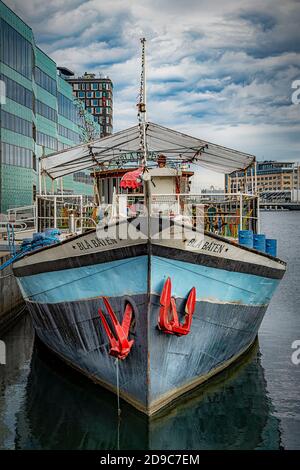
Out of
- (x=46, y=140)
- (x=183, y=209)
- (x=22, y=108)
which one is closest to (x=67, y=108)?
(x=46, y=140)

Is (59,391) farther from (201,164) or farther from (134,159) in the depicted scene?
(201,164)

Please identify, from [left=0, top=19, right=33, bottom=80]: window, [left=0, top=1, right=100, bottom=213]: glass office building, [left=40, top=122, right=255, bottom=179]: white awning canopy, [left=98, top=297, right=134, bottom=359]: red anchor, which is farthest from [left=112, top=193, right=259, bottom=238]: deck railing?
[left=0, top=19, right=33, bottom=80]: window

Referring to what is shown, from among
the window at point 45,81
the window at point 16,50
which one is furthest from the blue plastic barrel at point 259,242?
the window at point 45,81

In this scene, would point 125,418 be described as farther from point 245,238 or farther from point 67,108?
point 67,108

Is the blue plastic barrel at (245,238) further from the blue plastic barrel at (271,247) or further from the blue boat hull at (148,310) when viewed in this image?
the blue plastic barrel at (271,247)

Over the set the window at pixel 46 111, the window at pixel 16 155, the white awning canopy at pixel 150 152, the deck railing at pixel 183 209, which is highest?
the window at pixel 46 111

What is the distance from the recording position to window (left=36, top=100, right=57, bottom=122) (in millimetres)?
52459

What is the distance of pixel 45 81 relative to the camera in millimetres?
53750

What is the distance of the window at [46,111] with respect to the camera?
52.5 metres

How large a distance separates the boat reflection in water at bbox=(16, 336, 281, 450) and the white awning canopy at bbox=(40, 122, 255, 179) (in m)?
6.31

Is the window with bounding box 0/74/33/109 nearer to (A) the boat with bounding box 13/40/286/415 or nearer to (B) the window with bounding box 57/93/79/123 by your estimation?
(B) the window with bounding box 57/93/79/123

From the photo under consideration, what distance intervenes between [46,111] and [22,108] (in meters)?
9.17

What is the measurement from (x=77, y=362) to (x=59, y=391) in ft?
2.47

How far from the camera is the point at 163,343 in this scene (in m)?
9.69
